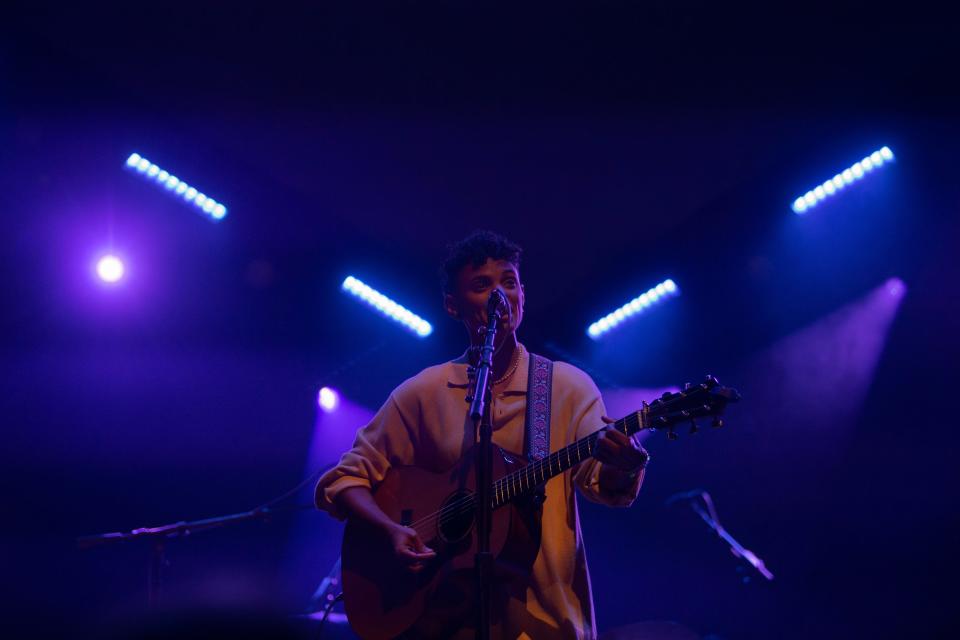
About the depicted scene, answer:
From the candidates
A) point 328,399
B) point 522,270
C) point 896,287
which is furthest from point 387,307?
point 896,287

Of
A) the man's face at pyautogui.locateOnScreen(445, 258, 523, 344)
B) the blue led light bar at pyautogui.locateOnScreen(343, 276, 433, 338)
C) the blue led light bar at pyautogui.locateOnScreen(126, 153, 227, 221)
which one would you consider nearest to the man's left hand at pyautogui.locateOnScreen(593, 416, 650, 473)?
the man's face at pyautogui.locateOnScreen(445, 258, 523, 344)

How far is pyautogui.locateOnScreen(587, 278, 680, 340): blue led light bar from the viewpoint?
579 centimetres

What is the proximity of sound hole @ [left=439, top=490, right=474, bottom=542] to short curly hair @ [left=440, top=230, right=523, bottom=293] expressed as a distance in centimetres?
127

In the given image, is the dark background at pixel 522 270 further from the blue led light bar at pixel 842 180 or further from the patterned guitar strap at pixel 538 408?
the patterned guitar strap at pixel 538 408

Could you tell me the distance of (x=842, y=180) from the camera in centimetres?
497

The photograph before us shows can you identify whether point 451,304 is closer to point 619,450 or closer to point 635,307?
point 619,450

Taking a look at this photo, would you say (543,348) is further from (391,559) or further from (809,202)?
(391,559)

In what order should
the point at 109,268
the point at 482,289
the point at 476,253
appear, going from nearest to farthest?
the point at 482,289 → the point at 476,253 → the point at 109,268

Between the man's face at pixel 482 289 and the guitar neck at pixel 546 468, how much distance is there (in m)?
0.90

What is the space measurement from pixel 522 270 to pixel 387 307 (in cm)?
125

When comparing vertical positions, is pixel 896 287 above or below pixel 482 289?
above

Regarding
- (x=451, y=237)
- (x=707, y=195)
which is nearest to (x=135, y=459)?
(x=451, y=237)

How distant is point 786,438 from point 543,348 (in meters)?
2.18

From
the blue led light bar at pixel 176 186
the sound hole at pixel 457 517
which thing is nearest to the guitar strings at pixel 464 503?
the sound hole at pixel 457 517
